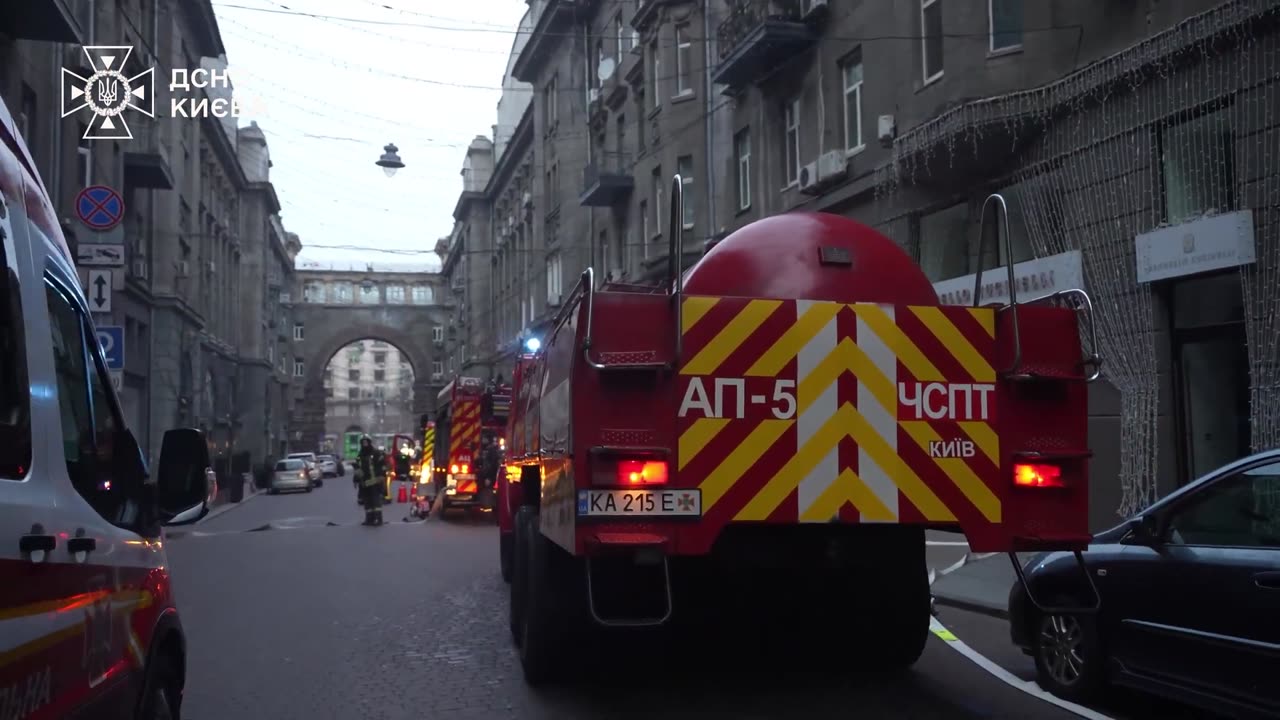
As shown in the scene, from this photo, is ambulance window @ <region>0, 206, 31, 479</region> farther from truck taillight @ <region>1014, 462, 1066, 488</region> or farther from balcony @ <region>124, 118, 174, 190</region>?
balcony @ <region>124, 118, 174, 190</region>

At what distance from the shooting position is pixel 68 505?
3.11m

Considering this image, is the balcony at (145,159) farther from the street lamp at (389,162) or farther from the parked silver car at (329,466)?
the parked silver car at (329,466)

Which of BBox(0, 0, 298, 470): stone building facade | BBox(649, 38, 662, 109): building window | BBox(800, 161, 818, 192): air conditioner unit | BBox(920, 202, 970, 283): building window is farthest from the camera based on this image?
BBox(649, 38, 662, 109): building window

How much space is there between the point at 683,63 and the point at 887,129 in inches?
484

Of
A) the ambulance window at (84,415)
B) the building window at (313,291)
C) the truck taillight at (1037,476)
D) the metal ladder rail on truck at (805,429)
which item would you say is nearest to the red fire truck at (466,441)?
the metal ladder rail on truck at (805,429)

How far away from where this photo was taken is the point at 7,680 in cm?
251

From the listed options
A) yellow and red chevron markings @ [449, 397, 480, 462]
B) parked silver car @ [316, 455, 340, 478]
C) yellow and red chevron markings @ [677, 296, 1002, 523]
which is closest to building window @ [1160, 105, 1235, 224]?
yellow and red chevron markings @ [677, 296, 1002, 523]

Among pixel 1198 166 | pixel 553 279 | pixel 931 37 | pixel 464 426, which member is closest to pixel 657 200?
pixel 464 426

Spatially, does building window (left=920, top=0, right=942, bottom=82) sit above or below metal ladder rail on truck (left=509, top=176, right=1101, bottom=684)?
above

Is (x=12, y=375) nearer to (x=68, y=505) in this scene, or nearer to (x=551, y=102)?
(x=68, y=505)

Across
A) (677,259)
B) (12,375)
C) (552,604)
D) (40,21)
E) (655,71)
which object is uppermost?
(655,71)

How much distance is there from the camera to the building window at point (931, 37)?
17312 millimetres

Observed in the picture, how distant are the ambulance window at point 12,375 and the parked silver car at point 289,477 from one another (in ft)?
145

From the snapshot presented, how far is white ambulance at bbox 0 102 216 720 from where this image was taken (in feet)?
8.84
